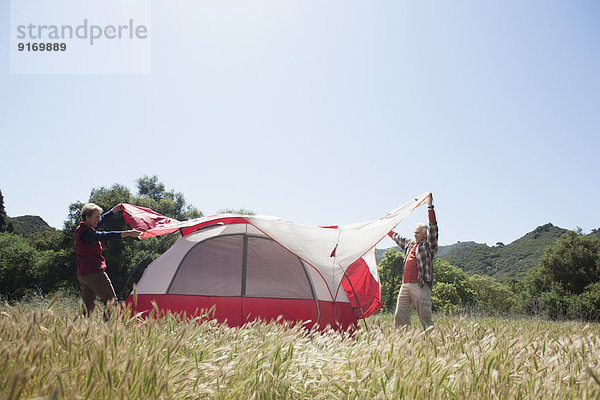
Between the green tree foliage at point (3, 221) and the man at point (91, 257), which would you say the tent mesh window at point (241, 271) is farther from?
the green tree foliage at point (3, 221)

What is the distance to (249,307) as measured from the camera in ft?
18.7

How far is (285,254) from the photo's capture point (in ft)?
21.0

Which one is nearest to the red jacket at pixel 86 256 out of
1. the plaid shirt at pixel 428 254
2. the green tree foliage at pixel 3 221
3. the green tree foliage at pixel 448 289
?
the plaid shirt at pixel 428 254

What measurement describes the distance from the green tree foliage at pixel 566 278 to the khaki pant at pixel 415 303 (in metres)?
19.1

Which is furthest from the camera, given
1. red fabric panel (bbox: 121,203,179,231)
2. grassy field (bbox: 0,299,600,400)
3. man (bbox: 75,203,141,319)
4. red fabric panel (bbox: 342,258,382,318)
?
red fabric panel (bbox: 342,258,382,318)

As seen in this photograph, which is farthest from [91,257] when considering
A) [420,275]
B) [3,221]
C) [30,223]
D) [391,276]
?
[30,223]

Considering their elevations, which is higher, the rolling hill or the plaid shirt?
the plaid shirt

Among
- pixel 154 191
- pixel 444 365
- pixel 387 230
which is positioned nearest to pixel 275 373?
pixel 444 365

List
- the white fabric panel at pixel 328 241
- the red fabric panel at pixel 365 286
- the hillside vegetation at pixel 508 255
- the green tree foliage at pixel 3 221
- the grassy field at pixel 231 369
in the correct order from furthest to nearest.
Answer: the hillside vegetation at pixel 508 255 < the green tree foliage at pixel 3 221 < the red fabric panel at pixel 365 286 < the white fabric panel at pixel 328 241 < the grassy field at pixel 231 369

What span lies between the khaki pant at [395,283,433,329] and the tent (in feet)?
2.08

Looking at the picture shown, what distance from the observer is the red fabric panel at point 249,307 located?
5676 mm

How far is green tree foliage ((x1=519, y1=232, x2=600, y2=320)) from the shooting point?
21312mm

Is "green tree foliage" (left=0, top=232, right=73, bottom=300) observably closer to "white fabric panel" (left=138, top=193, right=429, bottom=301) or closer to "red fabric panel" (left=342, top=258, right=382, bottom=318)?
"white fabric panel" (left=138, top=193, right=429, bottom=301)

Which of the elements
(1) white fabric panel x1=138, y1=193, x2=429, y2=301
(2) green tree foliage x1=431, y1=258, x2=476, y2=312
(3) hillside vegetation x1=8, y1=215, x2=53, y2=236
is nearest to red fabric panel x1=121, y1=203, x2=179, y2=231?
(1) white fabric panel x1=138, y1=193, x2=429, y2=301
